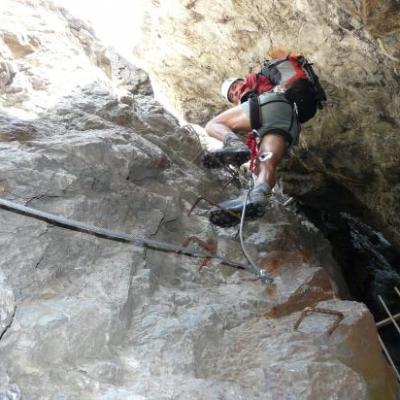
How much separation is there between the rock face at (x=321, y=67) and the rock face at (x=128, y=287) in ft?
6.60

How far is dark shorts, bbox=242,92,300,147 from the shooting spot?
4.04m

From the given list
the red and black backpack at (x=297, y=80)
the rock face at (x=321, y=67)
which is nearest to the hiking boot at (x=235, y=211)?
the red and black backpack at (x=297, y=80)

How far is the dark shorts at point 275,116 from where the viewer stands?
404cm

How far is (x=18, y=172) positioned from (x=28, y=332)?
1105 mm

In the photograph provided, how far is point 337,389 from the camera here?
1.95m

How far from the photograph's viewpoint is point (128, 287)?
7.47ft

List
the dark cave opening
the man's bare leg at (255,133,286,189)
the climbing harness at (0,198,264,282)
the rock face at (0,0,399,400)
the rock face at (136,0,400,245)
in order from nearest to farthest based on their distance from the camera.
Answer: the rock face at (0,0,399,400)
the climbing harness at (0,198,264,282)
the man's bare leg at (255,133,286,189)
the rock face at (136,0,400,245)
the dark cave opening

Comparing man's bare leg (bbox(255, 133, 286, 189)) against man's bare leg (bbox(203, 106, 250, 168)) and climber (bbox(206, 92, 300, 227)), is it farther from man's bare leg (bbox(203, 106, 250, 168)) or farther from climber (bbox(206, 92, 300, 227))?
man's bare leg (bbox(203, 106, 250, 168))

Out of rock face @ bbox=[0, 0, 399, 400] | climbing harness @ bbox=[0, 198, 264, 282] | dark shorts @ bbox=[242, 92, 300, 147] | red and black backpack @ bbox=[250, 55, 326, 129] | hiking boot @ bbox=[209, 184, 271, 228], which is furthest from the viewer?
red and black backpack @ bbox=[250, 55, 326, 129]

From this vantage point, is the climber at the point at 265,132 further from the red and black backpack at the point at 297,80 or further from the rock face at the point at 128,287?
the rock face at the point at 128,287

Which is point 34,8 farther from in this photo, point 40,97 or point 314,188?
point 314,188

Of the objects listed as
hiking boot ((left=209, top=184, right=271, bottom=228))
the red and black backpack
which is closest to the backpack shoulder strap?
the red and black backpack

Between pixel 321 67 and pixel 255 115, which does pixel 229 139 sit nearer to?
pixel 255 115

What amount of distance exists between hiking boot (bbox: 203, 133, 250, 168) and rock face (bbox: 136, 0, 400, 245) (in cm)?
151
